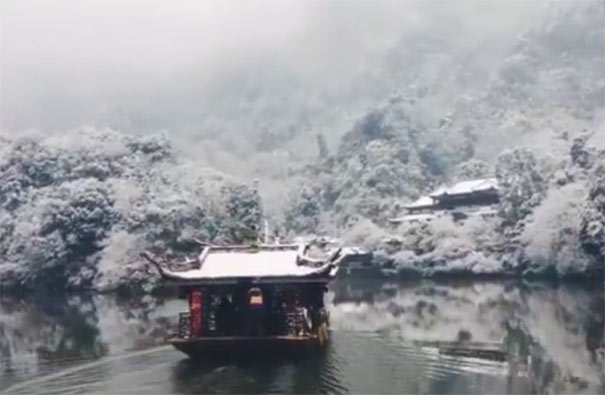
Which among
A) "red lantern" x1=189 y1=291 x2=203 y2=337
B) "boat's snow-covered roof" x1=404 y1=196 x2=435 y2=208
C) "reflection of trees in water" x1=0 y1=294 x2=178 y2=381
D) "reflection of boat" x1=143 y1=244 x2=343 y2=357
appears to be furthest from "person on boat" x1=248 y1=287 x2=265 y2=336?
"boat's snow-covered roof" x1=404 y1=196 x2=435 y2=208

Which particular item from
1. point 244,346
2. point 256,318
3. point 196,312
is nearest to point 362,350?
point 256,318

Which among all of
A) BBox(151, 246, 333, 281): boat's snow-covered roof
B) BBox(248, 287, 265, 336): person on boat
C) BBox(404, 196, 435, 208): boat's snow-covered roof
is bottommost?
BBox(248, 287, 265, 336): person on boat

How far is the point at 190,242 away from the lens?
22.6 meters

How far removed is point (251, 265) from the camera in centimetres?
1059

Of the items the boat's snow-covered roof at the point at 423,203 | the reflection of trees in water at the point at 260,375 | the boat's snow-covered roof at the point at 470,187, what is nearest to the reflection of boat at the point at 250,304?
the reflection of trees in water at the point at 260,375

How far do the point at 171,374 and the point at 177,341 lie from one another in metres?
0.42

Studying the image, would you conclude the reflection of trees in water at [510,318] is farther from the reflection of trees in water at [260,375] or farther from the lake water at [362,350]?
the reflection of trees in water at [260,375]

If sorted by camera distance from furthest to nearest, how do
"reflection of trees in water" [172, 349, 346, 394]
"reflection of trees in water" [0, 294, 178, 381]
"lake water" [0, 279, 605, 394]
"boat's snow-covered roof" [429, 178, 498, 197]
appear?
"boat's snow-covered roof" [429, 178, 498, 197]
"reflection of trees in water" [0, 294, 178, 381]
"lake water" [0, 279, 605, 394]
"reflection of trees in water" [172, 349, 346, 394]

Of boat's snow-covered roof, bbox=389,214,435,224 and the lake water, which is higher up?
boat's snow-covered roof, bbox=389,214,435,224

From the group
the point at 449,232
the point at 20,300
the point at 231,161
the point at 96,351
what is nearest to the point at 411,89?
the point at 231,161

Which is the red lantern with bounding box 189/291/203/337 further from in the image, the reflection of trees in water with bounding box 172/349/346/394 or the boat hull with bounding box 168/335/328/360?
the reflection of trees in water with bounding box 172/349/346/394

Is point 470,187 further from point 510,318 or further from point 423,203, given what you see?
point 510,318

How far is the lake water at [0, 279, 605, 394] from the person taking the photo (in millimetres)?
8922

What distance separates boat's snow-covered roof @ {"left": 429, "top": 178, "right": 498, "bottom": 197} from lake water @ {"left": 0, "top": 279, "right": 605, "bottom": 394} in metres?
9.77
